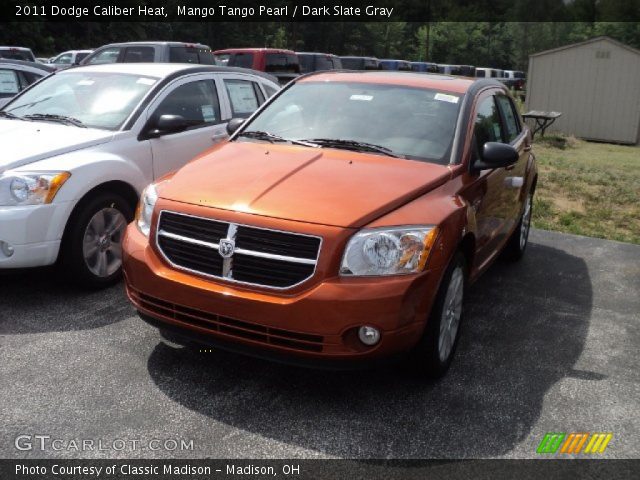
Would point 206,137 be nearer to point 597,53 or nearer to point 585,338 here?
point 585,338

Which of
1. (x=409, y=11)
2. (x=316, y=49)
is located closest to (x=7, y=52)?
(x=316, y=49)

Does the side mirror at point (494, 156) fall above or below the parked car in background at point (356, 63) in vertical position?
below

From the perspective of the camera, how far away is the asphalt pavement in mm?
3098

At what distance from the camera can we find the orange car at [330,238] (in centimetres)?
316

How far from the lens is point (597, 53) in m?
18.8

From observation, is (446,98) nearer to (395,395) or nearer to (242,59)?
(395,395)

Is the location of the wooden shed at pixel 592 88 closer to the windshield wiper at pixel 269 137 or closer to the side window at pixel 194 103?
the side window at pixel 194 103

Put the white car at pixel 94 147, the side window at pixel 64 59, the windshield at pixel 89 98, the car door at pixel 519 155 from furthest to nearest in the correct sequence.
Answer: the side window at pixel 64 59
the windshield at pixel 89 98
the car door at pixel 519 155
the white car at pixel 94 147

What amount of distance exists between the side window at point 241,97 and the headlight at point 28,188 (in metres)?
2.51

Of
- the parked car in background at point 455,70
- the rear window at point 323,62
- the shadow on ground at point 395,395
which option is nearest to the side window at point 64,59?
the rear window at point 323,62

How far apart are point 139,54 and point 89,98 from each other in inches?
393

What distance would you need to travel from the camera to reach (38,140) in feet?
16.3

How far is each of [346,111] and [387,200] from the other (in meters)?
1.27

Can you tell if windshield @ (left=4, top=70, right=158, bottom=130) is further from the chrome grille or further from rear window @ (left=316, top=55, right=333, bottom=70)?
rear window @ (left=316, top=55, right=333, bottom=70)
